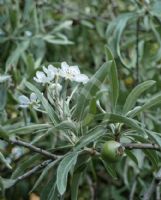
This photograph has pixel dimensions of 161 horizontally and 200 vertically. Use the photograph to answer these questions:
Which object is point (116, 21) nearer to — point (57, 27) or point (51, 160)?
point (57, 27)

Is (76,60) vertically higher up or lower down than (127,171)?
higher up

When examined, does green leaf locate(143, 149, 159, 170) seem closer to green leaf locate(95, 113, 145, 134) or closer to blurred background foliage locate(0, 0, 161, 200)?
green leaf locate(95, 113, 145, 134)

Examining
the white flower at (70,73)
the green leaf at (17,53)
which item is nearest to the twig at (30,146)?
the white flower at (70,73)

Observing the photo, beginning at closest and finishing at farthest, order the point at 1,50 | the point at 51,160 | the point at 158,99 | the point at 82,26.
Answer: the point at 158,99, the point at 51,160, the point at 1,50, the point at 82,26

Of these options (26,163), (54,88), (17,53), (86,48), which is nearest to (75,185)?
(26,163)

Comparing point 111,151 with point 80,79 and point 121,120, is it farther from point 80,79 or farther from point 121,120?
point 80,79

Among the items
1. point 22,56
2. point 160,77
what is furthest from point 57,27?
point 160,77

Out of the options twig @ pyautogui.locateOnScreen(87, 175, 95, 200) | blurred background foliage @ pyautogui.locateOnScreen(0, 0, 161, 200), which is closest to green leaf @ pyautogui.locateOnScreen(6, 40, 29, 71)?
blurred background foliage @ pyautogui.locateOnScreen(0, 0, 161, 200)
